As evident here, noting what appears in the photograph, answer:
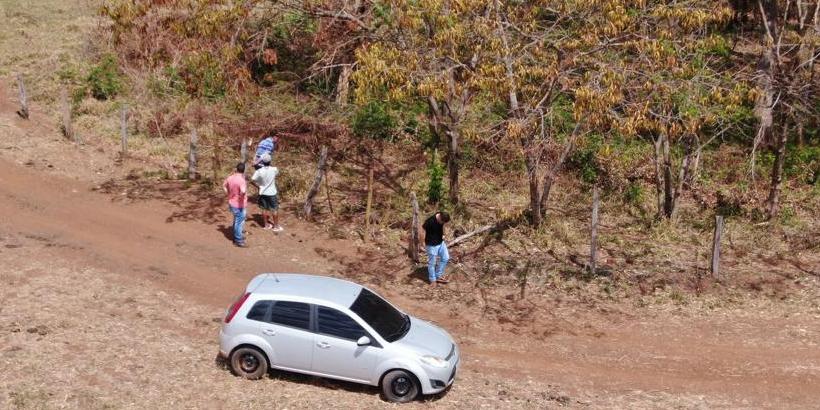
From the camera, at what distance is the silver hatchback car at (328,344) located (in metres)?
11.9

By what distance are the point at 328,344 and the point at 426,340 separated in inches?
61.1

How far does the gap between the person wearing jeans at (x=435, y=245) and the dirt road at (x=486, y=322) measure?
0.58 m

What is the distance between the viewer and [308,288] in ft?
40.7

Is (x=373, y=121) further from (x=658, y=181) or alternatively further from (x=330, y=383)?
(x=330, y=383)

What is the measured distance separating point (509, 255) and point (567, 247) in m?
1.55

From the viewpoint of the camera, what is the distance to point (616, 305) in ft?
54.3

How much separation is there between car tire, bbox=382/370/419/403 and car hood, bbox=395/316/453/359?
429mm

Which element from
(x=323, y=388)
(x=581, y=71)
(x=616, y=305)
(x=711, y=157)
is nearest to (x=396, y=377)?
(x=323, y=388)

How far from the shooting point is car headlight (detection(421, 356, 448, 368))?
39.2 feet

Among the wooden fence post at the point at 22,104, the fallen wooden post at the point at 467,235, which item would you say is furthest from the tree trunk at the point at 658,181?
the wooden fence post at the point at 22,104

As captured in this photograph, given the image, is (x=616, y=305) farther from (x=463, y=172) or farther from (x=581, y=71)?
(x=463, y=172)

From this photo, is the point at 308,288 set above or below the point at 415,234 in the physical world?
above

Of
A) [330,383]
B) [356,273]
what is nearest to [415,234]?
[356,273]

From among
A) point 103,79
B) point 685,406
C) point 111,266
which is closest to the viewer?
point 685,406
